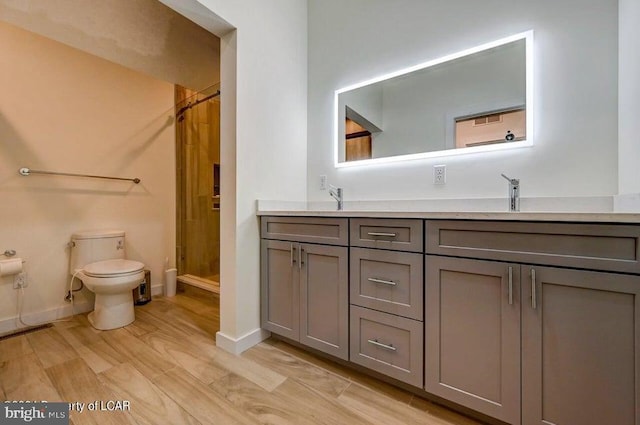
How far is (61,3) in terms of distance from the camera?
1653mm

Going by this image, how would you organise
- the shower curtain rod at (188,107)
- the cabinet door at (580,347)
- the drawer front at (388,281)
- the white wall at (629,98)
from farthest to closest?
the shower curtain rod at (188,107) < the drawer front at (388,281) < the white wall at (629,98) < the cabinet door at (580,347)

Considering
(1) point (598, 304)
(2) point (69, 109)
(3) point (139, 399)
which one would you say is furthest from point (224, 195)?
(1) point (598, 304)

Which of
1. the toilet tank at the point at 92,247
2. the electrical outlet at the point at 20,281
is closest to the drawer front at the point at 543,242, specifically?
the toilet tank at the point at 92,247

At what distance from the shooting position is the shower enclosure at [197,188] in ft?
9.34

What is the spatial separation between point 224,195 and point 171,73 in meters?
1.38

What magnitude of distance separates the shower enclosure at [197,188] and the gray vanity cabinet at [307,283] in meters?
1.31

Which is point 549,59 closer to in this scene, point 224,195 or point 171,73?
point 224,195

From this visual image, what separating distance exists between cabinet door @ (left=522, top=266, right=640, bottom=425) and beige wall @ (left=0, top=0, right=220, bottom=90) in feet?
8.99

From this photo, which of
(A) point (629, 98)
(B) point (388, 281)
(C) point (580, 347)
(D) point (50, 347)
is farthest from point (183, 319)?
(A) point (629, 98)

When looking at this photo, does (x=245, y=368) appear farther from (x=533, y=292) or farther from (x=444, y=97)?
(x=444, y=97)

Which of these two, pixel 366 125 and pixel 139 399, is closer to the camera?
pixel 139 399

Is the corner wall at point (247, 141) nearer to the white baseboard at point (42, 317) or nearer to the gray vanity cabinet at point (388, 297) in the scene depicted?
the gray vanity cabinet at point (388, 297)

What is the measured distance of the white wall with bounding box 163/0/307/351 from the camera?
5.49 ft

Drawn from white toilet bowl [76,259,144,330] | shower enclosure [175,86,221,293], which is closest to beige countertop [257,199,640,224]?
white toilet bowl [76,259,144,330]
